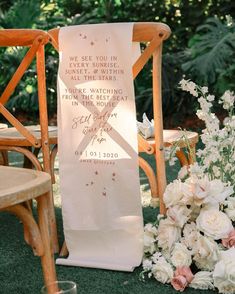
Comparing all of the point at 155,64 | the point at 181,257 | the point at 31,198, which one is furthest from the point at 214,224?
the point at 31,198

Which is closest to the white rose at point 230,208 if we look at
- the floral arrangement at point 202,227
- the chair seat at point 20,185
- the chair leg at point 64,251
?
the floral arrangement at point 202,227

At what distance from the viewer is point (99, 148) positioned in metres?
2.13

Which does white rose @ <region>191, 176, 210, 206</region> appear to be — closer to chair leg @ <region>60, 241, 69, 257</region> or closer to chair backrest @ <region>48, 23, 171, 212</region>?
chair backrest @ <region>48, 23, 171, 212</region>

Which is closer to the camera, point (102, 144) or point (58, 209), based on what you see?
point (102, 144)

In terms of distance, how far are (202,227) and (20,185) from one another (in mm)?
796

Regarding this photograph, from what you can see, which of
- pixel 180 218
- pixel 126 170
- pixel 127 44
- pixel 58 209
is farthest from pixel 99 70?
pixel 58 209

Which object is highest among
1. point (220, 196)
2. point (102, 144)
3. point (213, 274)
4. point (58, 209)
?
point (102, 144)

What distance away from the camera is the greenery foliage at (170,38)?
20.7 feet

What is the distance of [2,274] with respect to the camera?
213cm

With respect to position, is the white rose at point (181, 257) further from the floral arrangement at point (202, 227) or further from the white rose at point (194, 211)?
the white rose at point (194, 211)

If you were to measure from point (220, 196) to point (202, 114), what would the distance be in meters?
0.33

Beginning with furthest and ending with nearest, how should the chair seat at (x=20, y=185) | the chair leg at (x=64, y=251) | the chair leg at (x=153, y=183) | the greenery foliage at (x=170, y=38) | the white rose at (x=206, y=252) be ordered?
1. the greenery foliage at (x=170, y=38)
2. the chair leg at (x=64, y=251)
3. the chair leg at (x=153, y=183)
4. the white rose at (x=206, y=252)
5. the chair seat at (x=20, y=185)

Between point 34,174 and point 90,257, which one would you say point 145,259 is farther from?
point 34,174

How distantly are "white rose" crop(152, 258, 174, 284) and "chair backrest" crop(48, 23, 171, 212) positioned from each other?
25 cm
